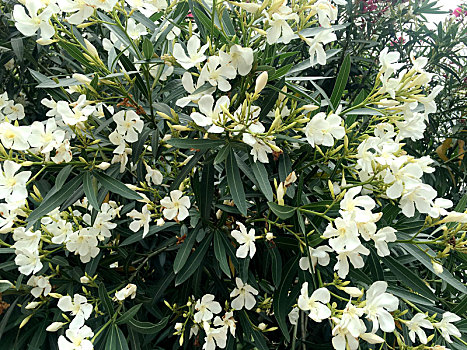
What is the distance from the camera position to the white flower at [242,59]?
3.05 ft

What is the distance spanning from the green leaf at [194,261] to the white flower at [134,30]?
1.88 feet

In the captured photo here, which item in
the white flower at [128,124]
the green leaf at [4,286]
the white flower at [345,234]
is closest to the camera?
the white flower at [345,234]

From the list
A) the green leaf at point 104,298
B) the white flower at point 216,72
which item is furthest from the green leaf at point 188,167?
the green leaf at point 104,298

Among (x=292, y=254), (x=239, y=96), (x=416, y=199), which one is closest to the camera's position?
(x=416, y=199)

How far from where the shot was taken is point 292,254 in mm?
1224

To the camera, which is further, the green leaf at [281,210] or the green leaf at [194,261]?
the green leaf at [194,261]

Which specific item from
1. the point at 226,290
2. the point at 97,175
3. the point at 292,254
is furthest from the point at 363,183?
the point at 97,175

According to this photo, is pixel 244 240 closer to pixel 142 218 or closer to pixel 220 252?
pixel 220 252

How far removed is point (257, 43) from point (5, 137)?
0.64 meters

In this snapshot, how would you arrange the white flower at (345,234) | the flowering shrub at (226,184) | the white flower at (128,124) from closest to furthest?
the white flower at (345,234) → the flowering shrub at (226,184) → the white flower at (128,124)

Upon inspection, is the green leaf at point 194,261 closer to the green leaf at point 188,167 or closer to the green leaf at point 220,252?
the green leaf at point 220,252

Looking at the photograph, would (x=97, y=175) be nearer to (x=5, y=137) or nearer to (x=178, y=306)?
(x=5, y=137)

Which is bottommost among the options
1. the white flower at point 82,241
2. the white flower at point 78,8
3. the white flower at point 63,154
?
Result: the white flower at point 82,241

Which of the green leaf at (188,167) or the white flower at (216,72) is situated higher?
the white flower at (216,72)
